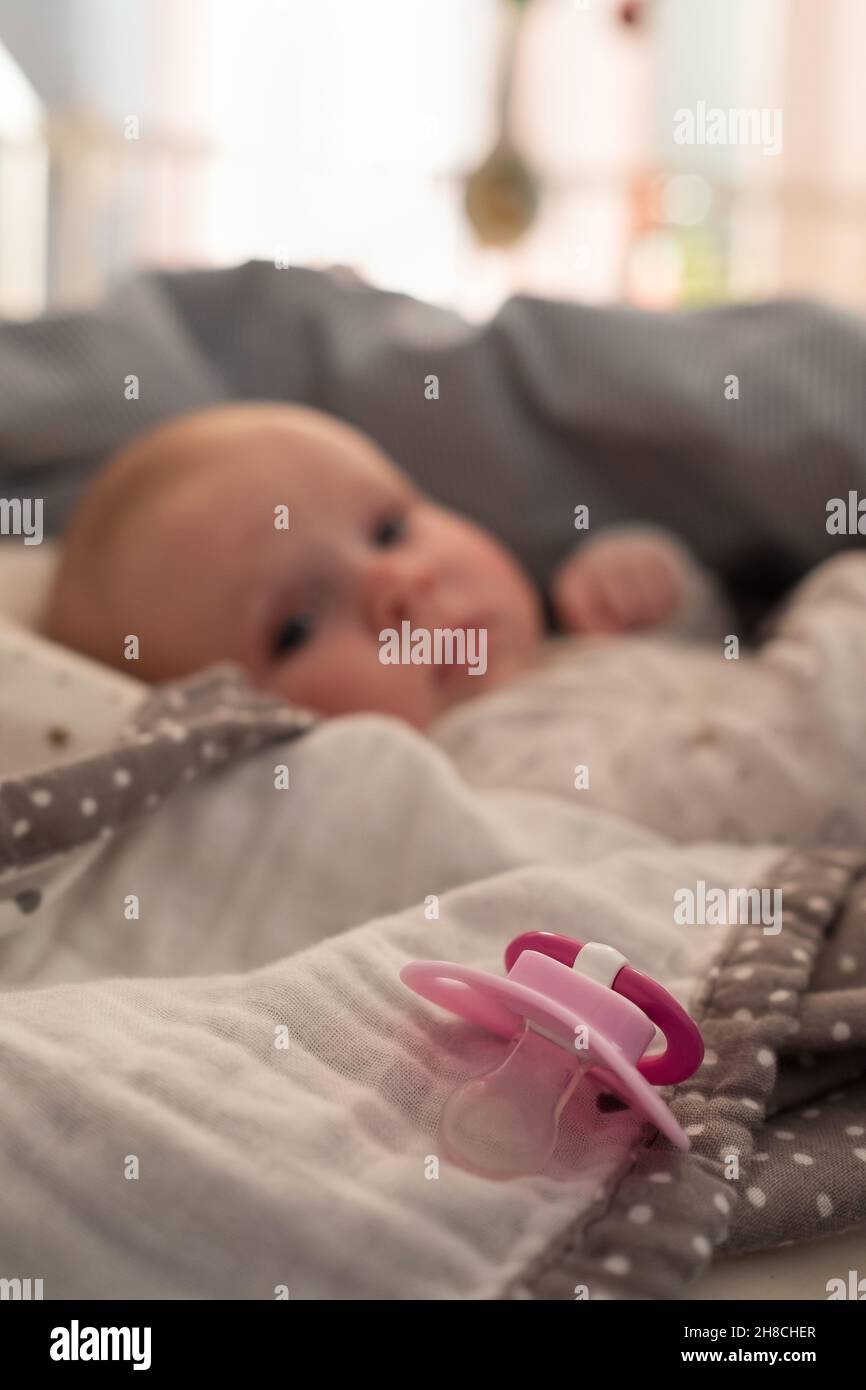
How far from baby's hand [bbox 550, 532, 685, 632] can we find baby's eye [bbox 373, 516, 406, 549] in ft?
0.55

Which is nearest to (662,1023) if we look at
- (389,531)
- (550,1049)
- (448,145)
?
(550,1049)

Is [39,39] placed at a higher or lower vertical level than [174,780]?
higher

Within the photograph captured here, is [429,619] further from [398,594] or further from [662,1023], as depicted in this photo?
[662,1023]

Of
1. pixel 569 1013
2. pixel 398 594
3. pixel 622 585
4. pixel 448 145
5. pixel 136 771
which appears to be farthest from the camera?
pixel 448 145

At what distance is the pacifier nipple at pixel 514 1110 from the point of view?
1.40ft

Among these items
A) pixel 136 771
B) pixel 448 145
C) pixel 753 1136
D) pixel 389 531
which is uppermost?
pixel 448 145

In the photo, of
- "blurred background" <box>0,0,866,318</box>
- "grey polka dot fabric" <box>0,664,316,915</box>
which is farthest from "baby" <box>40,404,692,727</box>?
"blurred background" <box>0,0,866,318</box>

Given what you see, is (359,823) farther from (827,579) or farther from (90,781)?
(827,579)

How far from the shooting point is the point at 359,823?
0.69 m

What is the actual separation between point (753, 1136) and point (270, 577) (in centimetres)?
68

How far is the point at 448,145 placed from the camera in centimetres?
238

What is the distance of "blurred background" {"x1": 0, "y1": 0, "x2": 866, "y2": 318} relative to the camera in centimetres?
223
